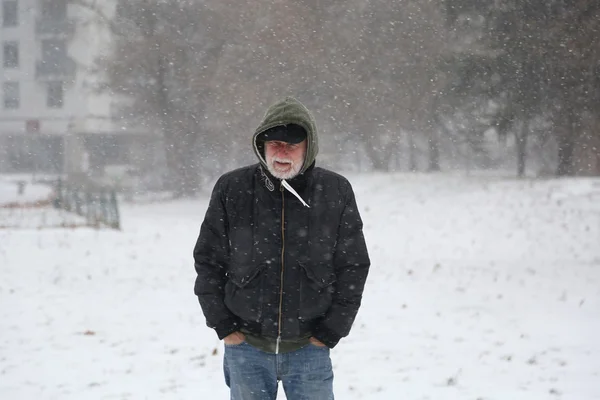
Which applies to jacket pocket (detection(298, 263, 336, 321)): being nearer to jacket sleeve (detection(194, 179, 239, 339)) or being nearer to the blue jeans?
the blue jeans

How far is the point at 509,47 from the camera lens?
2703cm

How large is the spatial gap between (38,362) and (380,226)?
1410cm

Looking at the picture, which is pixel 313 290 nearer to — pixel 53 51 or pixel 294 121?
pixel 294 121

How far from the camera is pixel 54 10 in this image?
168ft

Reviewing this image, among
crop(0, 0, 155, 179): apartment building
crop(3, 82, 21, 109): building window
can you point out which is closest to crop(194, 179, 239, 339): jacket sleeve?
crop(0, 0, 155, 179): apartment building

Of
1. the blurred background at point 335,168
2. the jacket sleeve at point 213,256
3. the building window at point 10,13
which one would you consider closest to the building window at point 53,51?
the blurred background at point 335,168

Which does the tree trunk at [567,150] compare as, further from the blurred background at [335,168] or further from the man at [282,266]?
the man at [282,266]

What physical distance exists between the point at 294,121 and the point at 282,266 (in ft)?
2.21

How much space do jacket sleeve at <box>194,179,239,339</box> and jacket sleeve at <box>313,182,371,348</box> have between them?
445mm

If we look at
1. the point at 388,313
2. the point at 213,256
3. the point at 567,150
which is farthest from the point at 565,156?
the point at 213,256

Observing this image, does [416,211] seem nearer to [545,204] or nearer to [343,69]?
[545,204]

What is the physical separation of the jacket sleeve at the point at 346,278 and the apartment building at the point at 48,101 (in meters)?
46.5

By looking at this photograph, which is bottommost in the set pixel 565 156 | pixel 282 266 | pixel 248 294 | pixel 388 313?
pixel 388 313

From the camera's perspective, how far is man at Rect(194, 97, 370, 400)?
3.36 m
